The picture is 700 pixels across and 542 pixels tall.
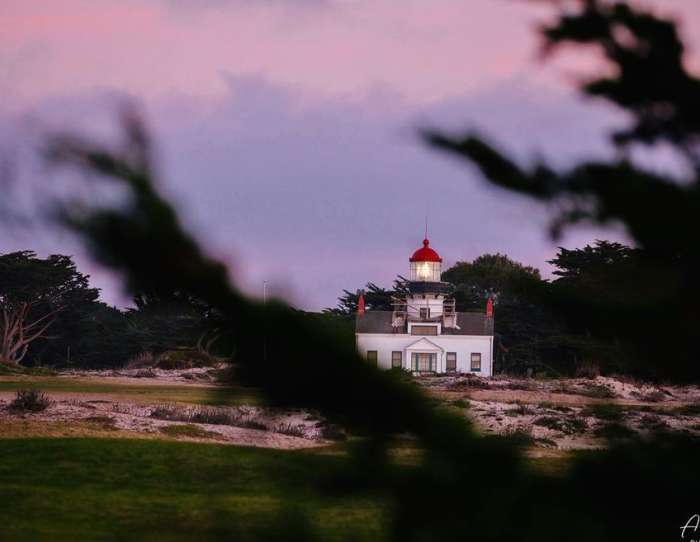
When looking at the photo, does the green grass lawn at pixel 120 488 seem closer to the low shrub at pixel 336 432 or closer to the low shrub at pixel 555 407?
the low shrub at pixel 336 432

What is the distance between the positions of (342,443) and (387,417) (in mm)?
106

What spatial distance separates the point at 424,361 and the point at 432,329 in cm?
226

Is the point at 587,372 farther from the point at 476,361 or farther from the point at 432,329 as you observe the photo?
the point at 432,329

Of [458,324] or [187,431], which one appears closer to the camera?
[187,431]

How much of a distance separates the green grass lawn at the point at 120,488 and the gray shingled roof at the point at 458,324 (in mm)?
52795

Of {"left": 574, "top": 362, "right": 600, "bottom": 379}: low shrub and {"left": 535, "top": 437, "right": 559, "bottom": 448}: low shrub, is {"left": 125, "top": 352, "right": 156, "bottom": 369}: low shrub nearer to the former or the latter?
{"left": 574, "top": 362, "right": 600, "bottom": 379}: low shrub

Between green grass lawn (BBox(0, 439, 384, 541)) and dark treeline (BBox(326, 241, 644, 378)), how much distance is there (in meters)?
3.93

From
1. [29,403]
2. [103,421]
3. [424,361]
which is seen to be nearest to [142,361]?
[424,361]

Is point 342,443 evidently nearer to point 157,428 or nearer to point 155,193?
point 155,193

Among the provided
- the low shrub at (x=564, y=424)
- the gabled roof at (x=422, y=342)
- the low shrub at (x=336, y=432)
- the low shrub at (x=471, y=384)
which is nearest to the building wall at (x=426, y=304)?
the gabled roof at (x=422, y=342)

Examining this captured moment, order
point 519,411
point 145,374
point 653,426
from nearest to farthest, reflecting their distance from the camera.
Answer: point 653,426 < point 519,411 < point 145,374

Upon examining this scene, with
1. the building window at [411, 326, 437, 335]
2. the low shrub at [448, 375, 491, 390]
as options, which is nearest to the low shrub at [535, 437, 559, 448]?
the low shrub at [448, 375, 491, 390]

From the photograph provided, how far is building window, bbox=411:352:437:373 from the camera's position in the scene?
72.4 m

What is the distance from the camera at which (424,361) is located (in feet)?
238
